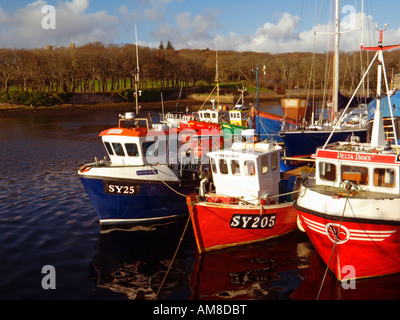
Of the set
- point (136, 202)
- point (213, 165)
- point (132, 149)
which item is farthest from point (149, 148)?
point (213, 165)

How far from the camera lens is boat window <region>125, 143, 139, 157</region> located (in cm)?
2122

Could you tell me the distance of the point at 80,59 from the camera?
103750 millimetres

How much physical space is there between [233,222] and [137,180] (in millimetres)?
6037

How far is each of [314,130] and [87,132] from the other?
4043cm

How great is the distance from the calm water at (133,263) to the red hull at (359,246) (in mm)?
534

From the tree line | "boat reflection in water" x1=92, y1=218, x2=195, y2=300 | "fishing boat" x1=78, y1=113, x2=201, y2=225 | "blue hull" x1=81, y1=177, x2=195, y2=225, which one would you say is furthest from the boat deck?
the tree line

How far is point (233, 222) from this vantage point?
57.3 ft

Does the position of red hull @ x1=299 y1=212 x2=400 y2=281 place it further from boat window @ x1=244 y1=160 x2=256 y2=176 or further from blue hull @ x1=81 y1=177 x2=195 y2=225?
blue hull @ x1=81 y1=177 x2=195 y2=225

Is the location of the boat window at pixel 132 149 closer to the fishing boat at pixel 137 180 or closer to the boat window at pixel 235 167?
the fishing boat at pixel 137 180

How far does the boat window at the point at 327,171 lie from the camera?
52.7ft

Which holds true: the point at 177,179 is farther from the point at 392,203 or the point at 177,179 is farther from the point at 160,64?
the point at 160,64

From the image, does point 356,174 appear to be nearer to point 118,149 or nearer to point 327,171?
point 327,171

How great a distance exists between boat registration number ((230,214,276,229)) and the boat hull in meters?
2.86

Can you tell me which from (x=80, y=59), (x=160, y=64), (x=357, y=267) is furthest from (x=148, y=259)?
(x=160, y=64)
